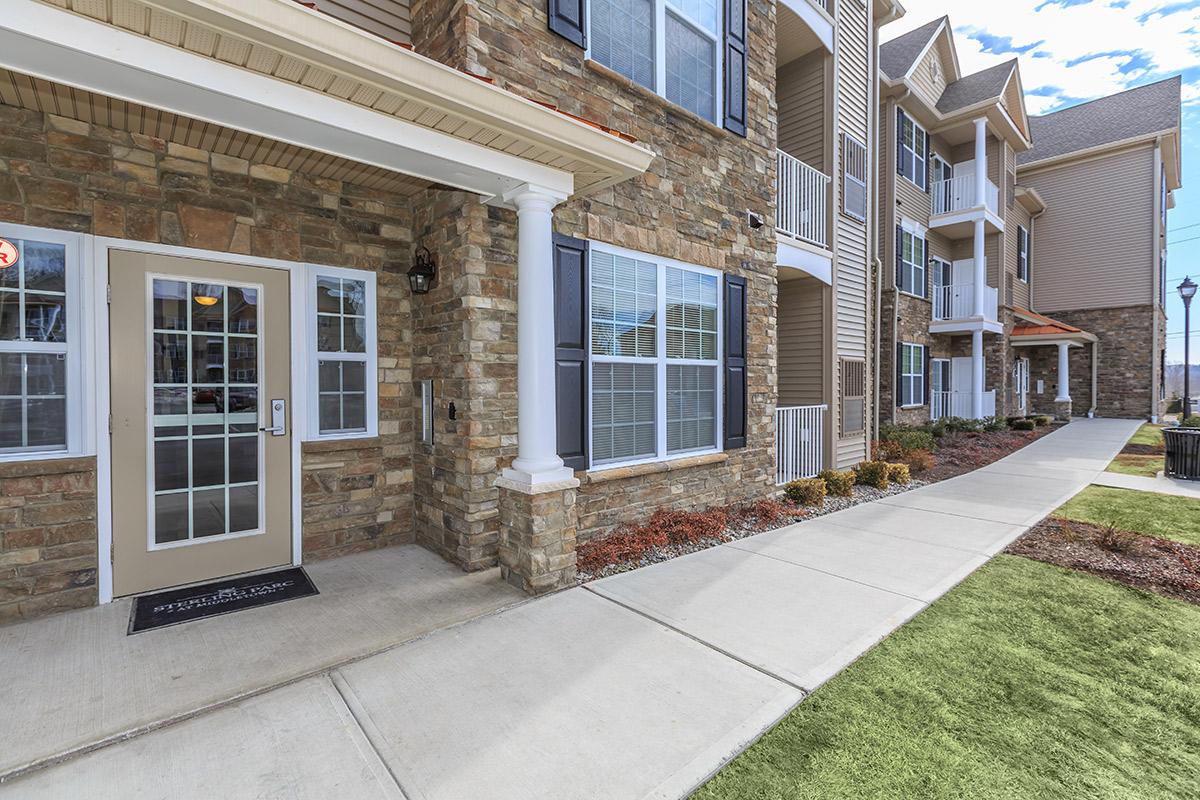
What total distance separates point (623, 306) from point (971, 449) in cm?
999

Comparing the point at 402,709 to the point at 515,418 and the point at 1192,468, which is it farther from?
the point at 1192,468

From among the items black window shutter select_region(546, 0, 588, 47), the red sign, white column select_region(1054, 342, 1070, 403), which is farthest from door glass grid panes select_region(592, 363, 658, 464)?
white column select_region(1054, 342, 1070, 403)

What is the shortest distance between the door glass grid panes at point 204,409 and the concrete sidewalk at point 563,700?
1.86 meters

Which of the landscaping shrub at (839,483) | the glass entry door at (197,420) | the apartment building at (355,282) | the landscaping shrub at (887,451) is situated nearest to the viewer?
the apartment building at (355,282)

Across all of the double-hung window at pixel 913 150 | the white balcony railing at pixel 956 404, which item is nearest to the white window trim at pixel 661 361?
the double-hung window at pixel 913 150

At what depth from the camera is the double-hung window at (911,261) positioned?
13.0 metres

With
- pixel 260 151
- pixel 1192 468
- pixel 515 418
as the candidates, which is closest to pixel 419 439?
pixel 515 418

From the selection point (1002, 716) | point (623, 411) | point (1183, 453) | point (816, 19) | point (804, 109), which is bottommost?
point (1002, 716)

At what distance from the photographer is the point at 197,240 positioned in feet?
12.6

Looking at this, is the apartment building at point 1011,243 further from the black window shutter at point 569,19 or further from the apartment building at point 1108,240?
the black window shutter at point 569,19

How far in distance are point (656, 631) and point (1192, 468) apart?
993cm

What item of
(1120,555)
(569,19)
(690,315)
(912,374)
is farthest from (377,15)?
(912,374)

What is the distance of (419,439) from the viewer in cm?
478

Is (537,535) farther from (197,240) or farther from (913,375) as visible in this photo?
(913,375)
